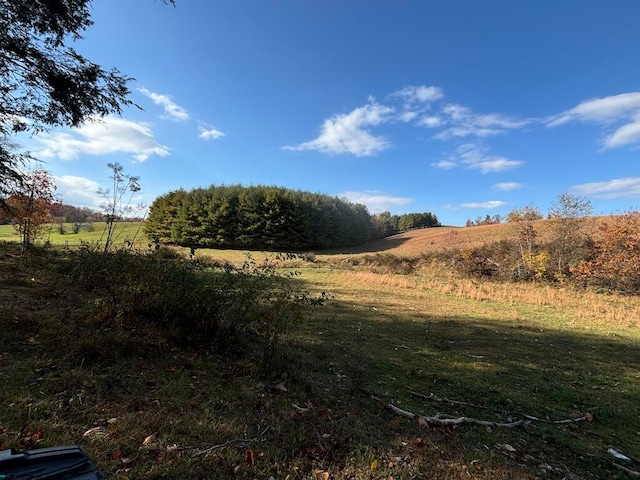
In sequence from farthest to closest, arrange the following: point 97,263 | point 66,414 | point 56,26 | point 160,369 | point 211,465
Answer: point 97,263
point 56,26
point 160,369
point 66,414
point 211,465

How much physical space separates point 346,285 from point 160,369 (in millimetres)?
13126

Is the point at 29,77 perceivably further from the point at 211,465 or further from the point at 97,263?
the point at 211,465

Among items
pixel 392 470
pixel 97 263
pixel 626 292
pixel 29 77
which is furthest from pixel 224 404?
pixel 626 292

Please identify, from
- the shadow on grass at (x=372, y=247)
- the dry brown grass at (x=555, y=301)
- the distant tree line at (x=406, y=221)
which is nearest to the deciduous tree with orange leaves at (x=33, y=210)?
the dry brown grass at (x=555, y=301)

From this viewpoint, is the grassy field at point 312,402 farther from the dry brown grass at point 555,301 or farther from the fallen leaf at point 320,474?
the dry brown grass at point 555,301

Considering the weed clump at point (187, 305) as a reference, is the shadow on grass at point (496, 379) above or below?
below

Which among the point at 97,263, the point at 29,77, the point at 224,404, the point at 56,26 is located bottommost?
the point at 224,404

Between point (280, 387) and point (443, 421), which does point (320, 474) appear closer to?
point (280, 387)

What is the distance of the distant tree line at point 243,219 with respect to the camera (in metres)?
41.0

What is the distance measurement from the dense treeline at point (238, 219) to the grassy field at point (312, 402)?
33454 millimetres

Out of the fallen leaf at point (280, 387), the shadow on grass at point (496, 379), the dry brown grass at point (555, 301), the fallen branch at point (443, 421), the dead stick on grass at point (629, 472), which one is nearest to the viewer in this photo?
the dead stick on grass at point (629, 472)

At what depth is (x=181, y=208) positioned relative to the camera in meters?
41.6

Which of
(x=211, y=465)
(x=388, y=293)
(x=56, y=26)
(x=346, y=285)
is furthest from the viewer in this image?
(x=346, y=285)

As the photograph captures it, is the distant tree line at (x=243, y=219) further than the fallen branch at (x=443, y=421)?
Yes
